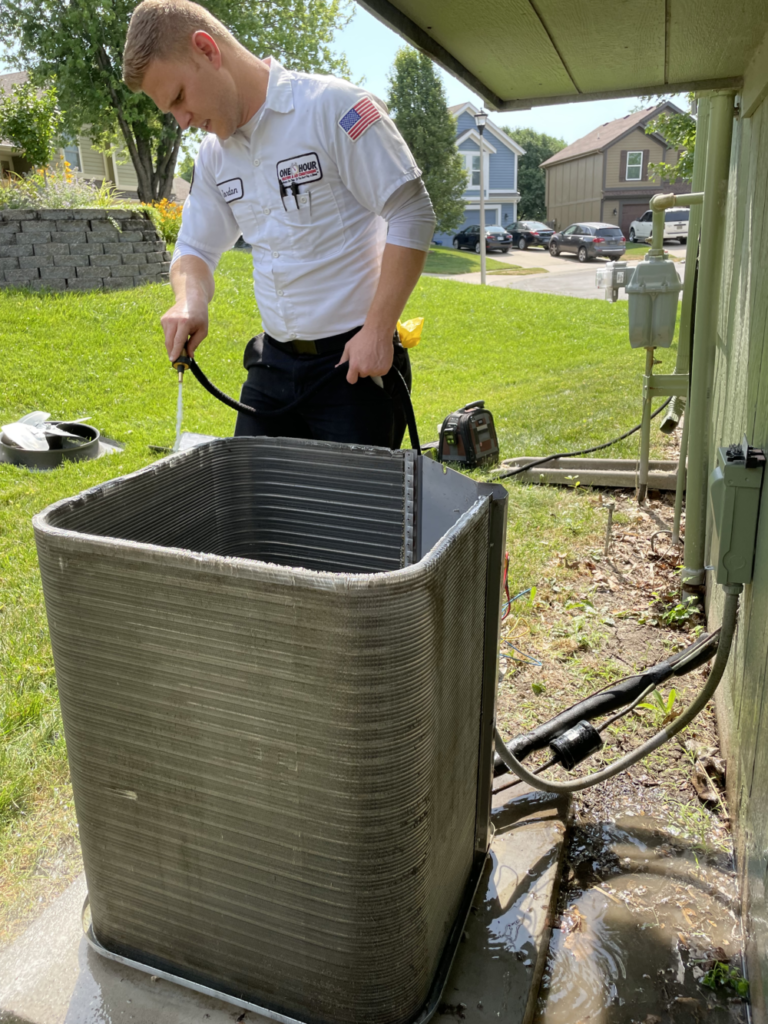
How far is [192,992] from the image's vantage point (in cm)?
153

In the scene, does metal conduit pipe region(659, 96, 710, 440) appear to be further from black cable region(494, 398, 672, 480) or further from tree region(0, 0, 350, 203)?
tree region(0, 0, 350, 203)

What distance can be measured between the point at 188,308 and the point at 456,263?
29152 mm

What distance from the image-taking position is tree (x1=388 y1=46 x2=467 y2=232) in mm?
37625

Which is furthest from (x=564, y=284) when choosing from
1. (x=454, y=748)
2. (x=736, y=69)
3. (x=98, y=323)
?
(x=454, y=748)

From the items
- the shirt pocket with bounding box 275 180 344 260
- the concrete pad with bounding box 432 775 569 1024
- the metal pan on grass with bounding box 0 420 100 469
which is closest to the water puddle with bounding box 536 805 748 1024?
the concrete pad with bounding box 432 775 569 1024

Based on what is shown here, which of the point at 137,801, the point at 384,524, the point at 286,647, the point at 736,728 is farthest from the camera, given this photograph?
the point at 736,728

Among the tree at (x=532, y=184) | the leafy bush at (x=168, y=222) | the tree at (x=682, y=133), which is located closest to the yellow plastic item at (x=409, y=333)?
the leafy bush at (x=168, y=222)

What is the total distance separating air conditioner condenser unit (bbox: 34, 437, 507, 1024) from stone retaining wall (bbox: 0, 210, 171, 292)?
9.81 meters

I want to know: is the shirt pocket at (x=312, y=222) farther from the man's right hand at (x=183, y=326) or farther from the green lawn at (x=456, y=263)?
the green lawn at (x=456, y=263)

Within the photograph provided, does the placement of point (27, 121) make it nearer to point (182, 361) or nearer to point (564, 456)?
point (564, 456)

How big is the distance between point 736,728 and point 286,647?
1.51 meters

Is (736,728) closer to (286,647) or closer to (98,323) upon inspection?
(286,647)

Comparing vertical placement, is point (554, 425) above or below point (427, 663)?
below

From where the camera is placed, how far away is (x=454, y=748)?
4.88 ft
